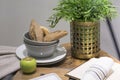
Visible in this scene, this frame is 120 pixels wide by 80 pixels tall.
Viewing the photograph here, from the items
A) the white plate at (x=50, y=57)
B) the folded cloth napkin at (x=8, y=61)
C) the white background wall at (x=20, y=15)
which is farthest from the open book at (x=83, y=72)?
the white background wall at (x=20, y=15)

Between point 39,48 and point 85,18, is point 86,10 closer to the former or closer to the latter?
point 85,18

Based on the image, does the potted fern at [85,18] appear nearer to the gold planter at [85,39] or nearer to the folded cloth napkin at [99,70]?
the gold planter at [85,39]

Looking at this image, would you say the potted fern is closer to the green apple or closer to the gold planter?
the gold planter

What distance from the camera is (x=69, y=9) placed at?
3.01 feet

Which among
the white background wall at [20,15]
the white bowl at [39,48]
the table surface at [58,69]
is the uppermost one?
the white background wall at [20,15]

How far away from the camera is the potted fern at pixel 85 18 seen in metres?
0.90

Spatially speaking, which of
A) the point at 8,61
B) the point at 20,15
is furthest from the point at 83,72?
the point at 20,15

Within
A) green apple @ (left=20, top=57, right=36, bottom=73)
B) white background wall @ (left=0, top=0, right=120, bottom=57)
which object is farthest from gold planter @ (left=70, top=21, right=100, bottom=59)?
white background wall @ (left=0, top=0, right=120, bottom=57)

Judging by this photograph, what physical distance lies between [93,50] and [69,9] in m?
0.21

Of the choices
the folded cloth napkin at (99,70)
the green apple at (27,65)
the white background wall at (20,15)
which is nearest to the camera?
the folded cloth napkin at (99,70)

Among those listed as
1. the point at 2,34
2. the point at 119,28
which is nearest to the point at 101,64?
the point at 119,28

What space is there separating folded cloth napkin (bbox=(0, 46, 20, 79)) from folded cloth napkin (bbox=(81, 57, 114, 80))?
32cm

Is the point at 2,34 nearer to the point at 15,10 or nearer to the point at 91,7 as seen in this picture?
the point at 15,10

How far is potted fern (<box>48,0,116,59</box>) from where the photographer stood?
0.90 m
